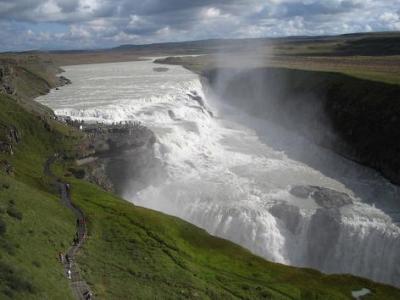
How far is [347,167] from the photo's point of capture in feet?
225

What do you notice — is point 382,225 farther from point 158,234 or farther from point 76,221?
point 76,221

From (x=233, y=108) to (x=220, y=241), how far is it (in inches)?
3088

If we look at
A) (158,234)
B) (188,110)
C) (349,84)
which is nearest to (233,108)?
(188,110)

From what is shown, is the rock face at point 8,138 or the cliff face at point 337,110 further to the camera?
the cliff face at point 337,110

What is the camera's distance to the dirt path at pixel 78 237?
26.8 m

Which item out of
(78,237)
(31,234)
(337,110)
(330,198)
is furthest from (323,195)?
(31,234)

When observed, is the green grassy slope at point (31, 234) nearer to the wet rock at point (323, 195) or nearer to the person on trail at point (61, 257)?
the person on trail at point (61, 257)

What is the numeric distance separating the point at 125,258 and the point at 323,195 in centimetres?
2875

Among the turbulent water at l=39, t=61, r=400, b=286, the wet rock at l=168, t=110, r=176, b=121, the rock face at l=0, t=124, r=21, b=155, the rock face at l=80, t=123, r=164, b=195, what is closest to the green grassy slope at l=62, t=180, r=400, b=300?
the turbulent water at l=39, t=61, r=400, b=286

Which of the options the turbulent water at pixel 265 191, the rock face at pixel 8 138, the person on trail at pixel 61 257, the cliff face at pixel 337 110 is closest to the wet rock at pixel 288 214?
the turbulent water at pixel 265 191

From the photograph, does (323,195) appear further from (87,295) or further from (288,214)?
(87,295)

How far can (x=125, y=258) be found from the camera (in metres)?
33.4

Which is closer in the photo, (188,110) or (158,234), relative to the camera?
(158,234)

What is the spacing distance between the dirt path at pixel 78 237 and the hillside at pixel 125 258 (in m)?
0.51
